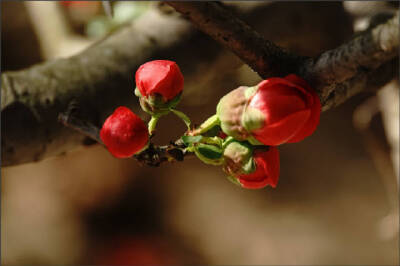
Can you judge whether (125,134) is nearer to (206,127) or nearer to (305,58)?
(206,127)

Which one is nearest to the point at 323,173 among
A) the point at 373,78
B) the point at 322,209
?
the point at 322,209

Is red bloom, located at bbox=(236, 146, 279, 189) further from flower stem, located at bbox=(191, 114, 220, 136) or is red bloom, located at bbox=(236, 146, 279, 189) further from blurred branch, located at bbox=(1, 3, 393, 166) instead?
blurred branch, located at bbox=(1, 3, 393, 166)

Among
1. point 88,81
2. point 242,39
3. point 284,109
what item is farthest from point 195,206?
point 284,109

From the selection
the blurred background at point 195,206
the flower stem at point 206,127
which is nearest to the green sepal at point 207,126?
the flower stem at point 206,127

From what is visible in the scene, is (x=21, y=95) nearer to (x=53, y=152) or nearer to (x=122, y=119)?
(x=53, y=152)

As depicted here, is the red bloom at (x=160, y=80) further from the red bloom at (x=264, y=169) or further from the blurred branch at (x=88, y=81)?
the blurred branch at (x=88, y=81)

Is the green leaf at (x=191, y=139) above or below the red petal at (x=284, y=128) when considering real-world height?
below
